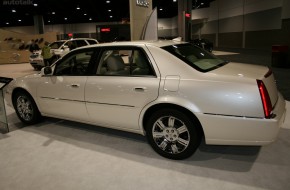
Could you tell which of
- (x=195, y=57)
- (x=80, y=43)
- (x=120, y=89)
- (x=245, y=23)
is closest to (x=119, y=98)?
(x=120, y=89)

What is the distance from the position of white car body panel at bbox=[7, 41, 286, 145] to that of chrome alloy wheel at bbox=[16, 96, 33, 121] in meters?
0.98

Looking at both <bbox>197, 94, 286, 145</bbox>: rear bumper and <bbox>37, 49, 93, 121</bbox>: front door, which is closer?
<bbox>197, 94, 286, 145</bbox>: rear bumper

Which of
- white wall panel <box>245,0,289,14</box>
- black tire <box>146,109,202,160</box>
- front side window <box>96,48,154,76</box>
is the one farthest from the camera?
white wall panel <box>245,0,289,14</box>

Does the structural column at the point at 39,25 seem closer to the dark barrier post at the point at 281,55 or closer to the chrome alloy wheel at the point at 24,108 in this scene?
the dark barrier post at the point at 281,55

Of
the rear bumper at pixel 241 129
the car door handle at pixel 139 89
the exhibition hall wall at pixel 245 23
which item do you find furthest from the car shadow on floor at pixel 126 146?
the exhibition hall wall at pixel 245 23

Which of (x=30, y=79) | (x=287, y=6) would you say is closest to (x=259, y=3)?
(x=287, y=6)

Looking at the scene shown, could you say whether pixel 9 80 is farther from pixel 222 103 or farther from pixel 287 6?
pixel 287 6

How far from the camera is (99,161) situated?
360 cm

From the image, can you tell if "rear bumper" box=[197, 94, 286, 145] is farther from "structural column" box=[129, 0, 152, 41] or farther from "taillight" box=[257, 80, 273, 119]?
"structural column" box=[129, 0, 152, 41]

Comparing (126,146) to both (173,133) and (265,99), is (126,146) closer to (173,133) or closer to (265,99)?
(173,133)

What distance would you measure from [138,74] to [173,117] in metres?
0.79

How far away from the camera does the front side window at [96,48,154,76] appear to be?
364 centimetres

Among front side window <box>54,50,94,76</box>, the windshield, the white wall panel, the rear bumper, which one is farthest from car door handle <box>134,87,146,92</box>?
the white wall panel

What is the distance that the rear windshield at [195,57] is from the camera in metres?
3.48
